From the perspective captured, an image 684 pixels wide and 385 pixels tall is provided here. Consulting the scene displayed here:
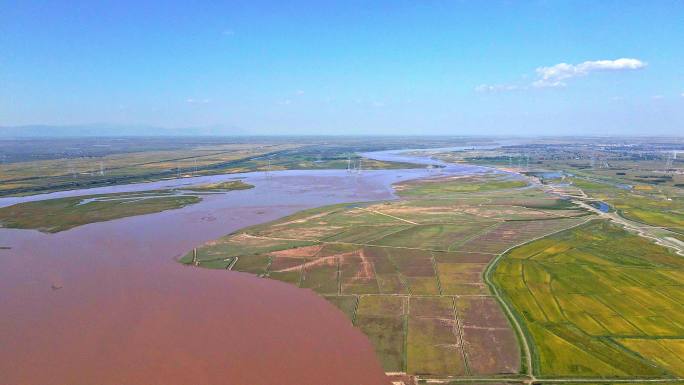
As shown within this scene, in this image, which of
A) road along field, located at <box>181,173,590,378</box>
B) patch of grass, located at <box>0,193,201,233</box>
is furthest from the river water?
patch of grass, located at <box>0,193,201,233</box>

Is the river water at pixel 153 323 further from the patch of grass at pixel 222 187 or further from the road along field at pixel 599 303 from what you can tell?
the patch of grass at pixel 222 187

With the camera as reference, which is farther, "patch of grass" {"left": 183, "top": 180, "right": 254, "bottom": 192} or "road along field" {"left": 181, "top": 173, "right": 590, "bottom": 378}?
"patch of grass" {"left": 183, "top": 180, "right": 254, "bottom": 192}

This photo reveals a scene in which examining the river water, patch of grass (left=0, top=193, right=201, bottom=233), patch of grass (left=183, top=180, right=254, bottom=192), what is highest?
patch of grass (left=183, top=180, right=254, bottom=192)

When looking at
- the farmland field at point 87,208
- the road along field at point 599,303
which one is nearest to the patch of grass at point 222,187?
the farmland field at point 87,208

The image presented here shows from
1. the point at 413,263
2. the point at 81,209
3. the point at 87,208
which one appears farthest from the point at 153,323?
the point at 87,208

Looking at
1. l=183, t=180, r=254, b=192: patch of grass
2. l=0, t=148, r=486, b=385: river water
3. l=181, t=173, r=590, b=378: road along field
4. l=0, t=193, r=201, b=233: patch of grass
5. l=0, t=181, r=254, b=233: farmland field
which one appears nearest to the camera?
l=0, t=148, r=486, b=385: river water

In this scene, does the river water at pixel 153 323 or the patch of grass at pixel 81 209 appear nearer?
the river water at pixel 153 323

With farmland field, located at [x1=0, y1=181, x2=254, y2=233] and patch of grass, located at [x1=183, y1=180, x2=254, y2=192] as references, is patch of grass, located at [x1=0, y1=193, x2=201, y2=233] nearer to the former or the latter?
farmland field, located at [x1=0, y1=181, x2=254, y2=233]
